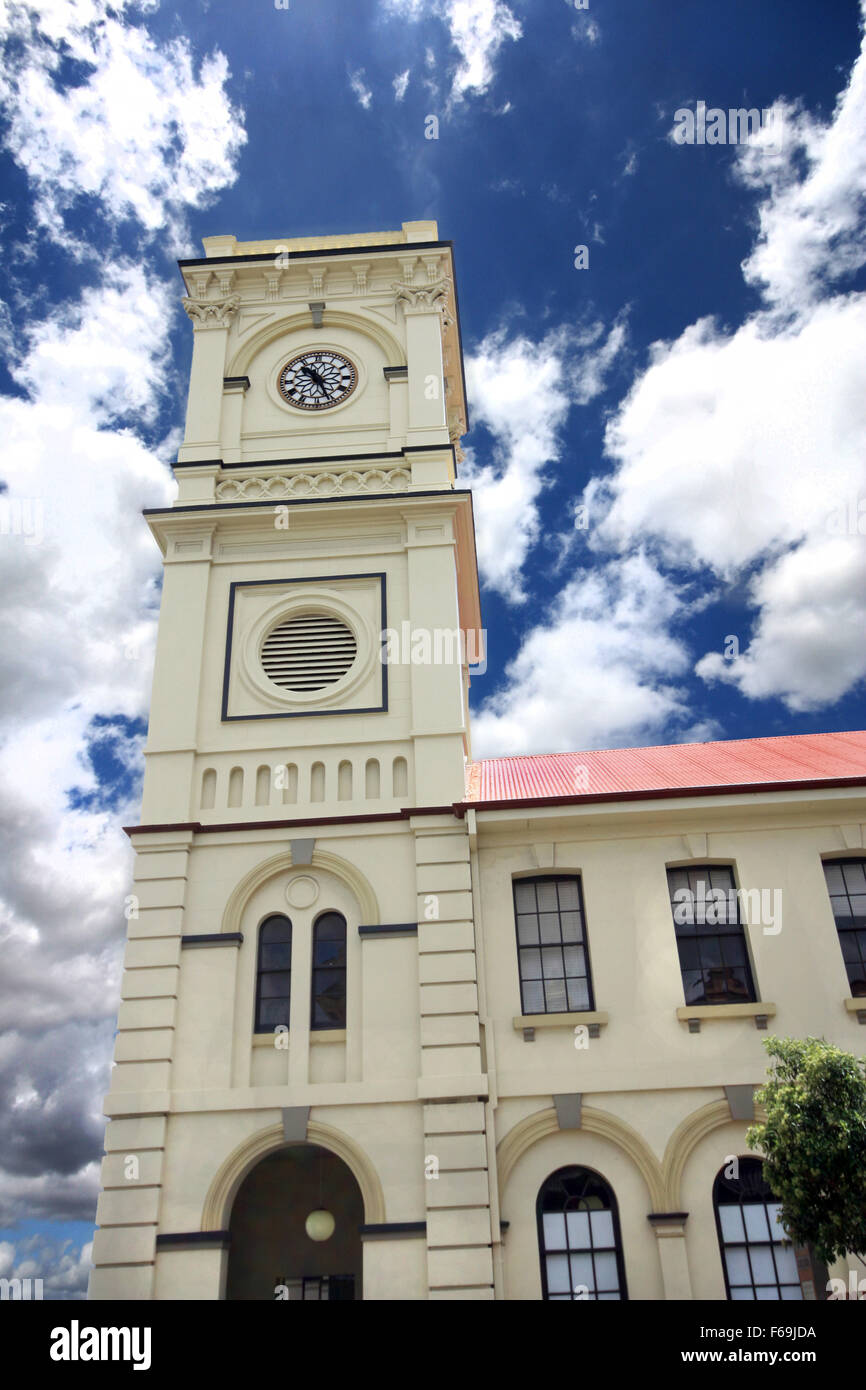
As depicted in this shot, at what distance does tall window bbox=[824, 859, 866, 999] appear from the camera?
17.8m

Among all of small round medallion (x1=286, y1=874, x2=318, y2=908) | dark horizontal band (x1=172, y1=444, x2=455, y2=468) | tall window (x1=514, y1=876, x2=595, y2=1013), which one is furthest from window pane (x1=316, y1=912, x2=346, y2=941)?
dark horizontal band (x1=172, y1=444, x2=455, y2=468)

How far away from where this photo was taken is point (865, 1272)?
49.6 ft

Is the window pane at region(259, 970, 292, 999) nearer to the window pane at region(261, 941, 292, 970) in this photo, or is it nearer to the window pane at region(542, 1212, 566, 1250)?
the window pane at region(261, 941, 292, 970)

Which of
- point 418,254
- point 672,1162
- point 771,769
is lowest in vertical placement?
point 672,1162

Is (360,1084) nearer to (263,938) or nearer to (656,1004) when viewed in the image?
(263,938)

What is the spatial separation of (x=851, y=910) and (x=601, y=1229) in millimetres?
6837

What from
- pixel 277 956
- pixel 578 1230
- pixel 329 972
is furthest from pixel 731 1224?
pixel 277 956

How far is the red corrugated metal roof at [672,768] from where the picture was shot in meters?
19.5

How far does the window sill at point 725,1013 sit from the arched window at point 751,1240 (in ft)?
6.85

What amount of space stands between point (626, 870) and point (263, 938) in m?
6.51

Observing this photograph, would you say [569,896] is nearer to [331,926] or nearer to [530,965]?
[530,965]

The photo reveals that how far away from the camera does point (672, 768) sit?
70.1 feet

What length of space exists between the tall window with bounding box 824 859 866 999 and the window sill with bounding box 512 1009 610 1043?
427 cm
